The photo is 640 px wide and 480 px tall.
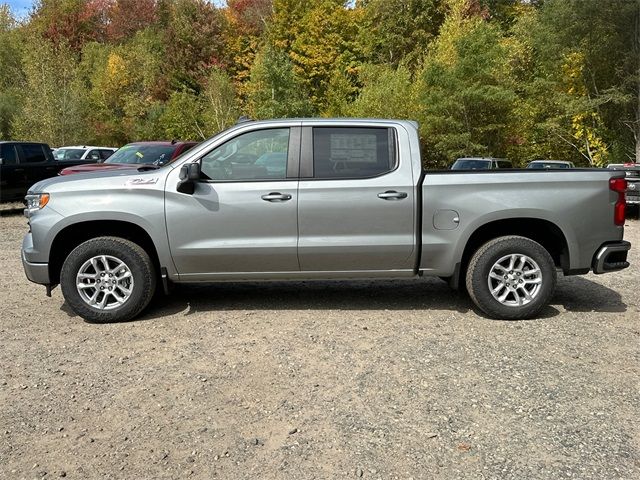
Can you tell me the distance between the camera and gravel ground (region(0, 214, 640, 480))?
10.2 ft

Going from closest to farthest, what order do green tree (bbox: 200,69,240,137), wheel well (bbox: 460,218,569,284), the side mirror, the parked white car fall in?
the side mirror
wheel well (bbox: 460,218,569,284)
the parked white car
green tree (bbox: 200,69,240,137)

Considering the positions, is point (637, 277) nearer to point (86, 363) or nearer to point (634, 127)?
point (86, 363)

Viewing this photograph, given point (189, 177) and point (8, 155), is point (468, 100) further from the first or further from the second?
point (189, 177)

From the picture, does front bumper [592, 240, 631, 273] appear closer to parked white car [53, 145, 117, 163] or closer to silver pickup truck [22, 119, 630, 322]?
silver pickup truck [22, 119, 630, 322]

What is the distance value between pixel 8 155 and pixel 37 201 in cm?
1017

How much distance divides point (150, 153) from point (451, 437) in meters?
10.7

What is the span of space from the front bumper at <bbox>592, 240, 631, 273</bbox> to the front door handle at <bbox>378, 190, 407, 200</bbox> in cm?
194

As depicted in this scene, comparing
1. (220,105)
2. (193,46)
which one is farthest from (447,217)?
(193,46)

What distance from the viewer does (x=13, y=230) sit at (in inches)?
483

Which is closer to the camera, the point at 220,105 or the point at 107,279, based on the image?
the point at 107,279

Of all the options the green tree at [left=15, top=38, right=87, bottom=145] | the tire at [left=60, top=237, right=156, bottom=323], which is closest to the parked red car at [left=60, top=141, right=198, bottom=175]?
the tire at [left=60, top=237, right=156, bottom=323]

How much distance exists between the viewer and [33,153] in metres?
14.9

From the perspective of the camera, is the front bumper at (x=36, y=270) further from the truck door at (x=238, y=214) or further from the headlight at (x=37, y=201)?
the truck door at (x=238, y=214)

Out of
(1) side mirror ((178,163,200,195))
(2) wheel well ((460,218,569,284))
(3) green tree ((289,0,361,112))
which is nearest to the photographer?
(1) side mirror ((178,163,200,195))
